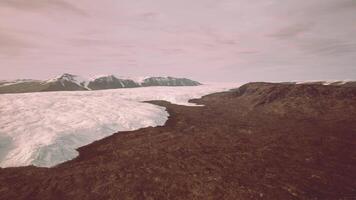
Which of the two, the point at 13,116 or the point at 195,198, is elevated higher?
the point at 13,116

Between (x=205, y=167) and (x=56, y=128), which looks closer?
(x=205, y=167)

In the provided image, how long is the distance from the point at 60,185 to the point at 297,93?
181 feet

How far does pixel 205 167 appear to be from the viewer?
17.5 meters

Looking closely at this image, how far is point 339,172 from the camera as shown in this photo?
1653cm

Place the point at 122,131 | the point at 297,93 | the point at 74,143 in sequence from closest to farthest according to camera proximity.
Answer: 1. the point at 74,143
2. the point at 122,131
3. the point at 297,93

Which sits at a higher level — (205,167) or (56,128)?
(56,128)

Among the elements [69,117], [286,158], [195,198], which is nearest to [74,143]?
[69,117]

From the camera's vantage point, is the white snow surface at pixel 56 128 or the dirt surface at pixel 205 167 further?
the white snow surface at pixel 56 128

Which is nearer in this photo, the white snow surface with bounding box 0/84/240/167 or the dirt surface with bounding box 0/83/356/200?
the dirt surface with bounding box 0/83/356/200

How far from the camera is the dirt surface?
13.9 metres

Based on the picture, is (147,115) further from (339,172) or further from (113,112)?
(339,172)

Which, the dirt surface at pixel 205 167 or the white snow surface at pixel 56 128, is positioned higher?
the white snow surface at pixel 56 128

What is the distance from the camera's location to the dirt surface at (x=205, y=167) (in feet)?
45.6

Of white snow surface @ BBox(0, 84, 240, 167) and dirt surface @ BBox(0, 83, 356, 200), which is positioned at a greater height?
white snow surface @ BBox(0, 84, 240, 167)
